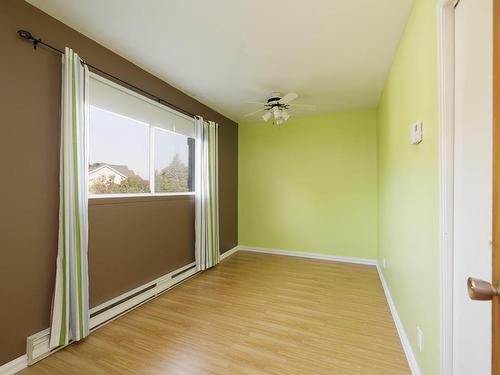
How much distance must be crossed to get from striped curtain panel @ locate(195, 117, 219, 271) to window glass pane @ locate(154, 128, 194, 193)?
0.52 feet

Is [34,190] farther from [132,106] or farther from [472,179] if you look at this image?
[472,179]

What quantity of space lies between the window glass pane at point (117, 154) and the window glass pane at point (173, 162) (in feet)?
0.62

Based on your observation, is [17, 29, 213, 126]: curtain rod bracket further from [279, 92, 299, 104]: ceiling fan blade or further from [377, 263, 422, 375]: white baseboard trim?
[377, 263, 422, 375]: white baseboard trim

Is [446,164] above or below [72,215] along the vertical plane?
above

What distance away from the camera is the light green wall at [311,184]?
3824mm

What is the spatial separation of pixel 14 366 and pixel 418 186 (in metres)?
2.98

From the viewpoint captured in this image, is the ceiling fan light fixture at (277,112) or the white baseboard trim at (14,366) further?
the ceiling fan light fixture at (277,112)

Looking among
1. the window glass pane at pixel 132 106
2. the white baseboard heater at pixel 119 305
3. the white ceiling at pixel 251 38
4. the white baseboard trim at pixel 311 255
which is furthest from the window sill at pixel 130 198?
the white baseboard trim at pixel 311 255

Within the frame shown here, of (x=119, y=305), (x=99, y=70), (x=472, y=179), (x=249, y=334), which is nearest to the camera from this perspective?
(x=472, y=179)

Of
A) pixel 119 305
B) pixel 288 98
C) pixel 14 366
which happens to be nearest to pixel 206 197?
pixel 119 305

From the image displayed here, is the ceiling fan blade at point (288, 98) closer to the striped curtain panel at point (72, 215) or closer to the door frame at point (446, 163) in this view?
the door frame at point (446, 163)

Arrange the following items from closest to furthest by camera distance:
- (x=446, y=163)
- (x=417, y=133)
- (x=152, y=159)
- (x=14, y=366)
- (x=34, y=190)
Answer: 1. (x=446, y=163)
2. (x=417, y=133)
3. (x=14, y=366)
4. (x=34, y=190)
5. (x=152, y=159)

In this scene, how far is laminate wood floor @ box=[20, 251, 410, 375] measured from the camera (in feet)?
5.29

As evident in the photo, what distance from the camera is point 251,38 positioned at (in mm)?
1987
